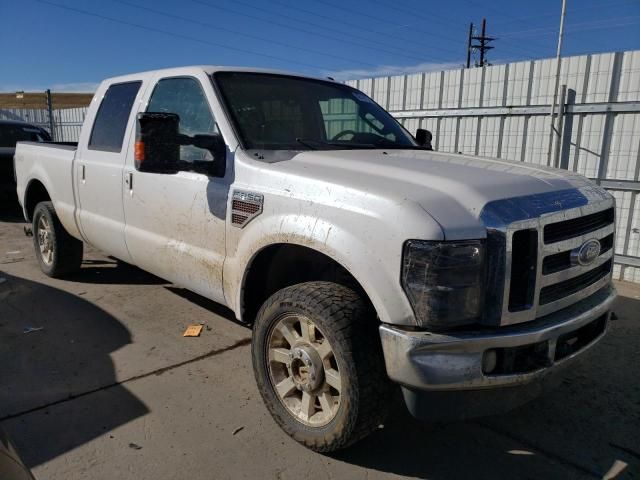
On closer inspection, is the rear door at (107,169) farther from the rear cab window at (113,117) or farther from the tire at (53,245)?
the tire at (53,245)

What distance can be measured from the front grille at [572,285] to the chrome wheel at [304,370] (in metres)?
1.04

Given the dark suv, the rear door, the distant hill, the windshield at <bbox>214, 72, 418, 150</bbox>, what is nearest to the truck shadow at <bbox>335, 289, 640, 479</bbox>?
the windshield at <bbox>214, 72, 418, 150</bbox>

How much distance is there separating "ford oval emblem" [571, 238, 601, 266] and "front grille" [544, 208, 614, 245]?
0.06 meters

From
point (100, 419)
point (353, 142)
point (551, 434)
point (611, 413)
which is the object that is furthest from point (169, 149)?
point (611, 413)

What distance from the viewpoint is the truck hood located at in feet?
7.37

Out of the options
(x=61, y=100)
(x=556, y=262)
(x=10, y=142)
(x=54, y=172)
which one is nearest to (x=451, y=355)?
(x=556, y=262)

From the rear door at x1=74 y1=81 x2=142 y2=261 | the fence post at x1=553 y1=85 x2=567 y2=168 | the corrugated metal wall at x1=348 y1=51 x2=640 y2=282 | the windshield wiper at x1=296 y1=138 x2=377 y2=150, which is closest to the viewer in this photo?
the windshield wiper at x1=296 y1=138 x2=377 y2=150

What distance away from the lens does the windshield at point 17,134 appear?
973 cm

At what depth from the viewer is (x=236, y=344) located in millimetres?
4078

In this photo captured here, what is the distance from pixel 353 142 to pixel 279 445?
206 centimetres

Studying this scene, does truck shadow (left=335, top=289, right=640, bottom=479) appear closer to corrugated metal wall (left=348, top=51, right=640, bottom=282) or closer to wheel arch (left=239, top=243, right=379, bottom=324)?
wheel arch (left=239, top=243, right=379, bottom=324)

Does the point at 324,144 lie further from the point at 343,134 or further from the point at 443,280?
the point at 443,280

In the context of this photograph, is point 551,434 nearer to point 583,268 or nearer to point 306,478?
point 583,268

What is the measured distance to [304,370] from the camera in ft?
9.00
